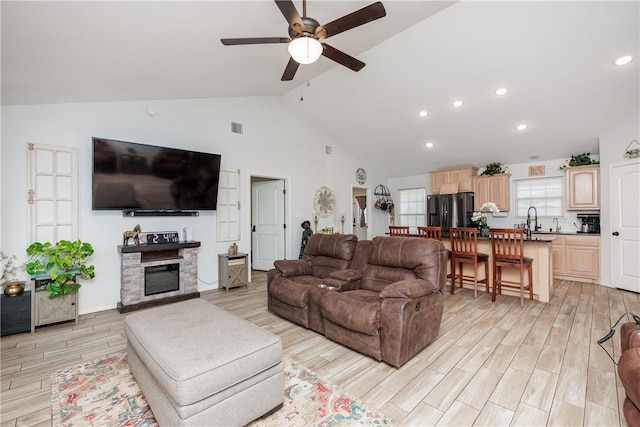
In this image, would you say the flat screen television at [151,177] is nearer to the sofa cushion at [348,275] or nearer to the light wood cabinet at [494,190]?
the sofa cushion at [348,275]

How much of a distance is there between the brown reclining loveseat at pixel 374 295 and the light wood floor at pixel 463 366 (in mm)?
152

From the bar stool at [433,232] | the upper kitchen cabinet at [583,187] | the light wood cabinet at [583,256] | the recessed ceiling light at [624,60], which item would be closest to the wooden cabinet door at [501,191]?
the upper kitchen cabinet at [583,187]

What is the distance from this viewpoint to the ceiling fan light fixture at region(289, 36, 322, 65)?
220cm

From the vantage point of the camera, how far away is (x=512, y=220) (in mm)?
6309

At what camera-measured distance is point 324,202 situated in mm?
6578

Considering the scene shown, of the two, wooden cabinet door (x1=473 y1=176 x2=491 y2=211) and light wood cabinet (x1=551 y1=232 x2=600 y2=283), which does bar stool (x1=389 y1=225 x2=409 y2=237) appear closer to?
wooden cabinet door (x1=473 y1=176 x2=491 y2=211)

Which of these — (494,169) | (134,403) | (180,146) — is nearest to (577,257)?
(494,169)

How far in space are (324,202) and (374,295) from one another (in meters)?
4.00

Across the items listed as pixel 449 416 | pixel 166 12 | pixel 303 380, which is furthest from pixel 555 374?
pixel 166 12

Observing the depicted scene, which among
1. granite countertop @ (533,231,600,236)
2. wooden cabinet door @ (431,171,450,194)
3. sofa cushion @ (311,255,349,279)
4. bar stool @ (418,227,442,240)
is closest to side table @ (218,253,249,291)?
sofa cushion @ (311,255,349,279)

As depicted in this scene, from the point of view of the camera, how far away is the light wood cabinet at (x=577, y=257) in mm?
4969

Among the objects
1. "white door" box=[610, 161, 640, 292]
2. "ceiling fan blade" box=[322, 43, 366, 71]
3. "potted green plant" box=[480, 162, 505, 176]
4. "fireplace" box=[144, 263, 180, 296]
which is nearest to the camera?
"ceiling fan blade" box=[322, 43, 366, 71]

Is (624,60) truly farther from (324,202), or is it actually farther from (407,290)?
(324,202)

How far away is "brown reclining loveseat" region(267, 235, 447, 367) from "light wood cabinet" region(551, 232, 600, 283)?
3866 mm
